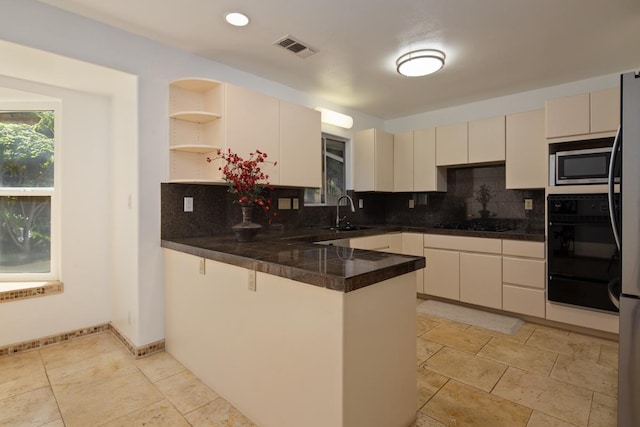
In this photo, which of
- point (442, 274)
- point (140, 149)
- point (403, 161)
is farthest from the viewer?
point (403, 161)

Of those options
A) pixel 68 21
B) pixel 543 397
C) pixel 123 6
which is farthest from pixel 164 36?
pixel 543 397

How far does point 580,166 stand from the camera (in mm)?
2789

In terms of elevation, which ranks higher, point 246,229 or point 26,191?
point 26,191

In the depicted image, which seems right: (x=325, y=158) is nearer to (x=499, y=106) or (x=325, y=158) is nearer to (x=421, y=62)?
(x=421, y=62)

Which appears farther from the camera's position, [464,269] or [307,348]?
[464,269]

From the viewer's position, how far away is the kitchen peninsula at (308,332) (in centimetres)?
130

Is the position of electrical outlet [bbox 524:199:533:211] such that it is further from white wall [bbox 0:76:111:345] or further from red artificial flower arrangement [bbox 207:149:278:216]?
white wall [bbox 0:76:111:345]

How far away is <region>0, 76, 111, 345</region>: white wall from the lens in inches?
103

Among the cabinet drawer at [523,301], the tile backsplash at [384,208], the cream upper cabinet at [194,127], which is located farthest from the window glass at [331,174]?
the cabinet drawer at [523,301]

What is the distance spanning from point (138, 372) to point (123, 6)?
242 cm

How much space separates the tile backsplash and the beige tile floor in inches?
41.7

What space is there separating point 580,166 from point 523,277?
3.67ft

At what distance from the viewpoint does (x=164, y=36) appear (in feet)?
7.79

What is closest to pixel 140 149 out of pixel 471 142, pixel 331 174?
pixel 331 174
